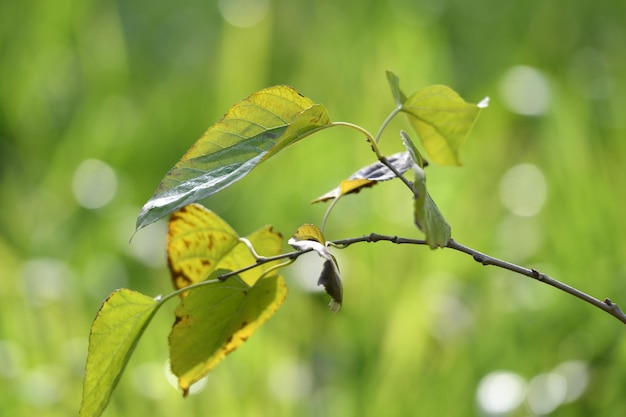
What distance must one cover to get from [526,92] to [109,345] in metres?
1.69

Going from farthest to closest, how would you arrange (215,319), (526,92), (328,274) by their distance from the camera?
(526,92), (215,319), (328,274)

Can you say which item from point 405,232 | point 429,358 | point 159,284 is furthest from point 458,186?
point 159,284

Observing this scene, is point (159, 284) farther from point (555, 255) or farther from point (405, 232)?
point (555, 255)

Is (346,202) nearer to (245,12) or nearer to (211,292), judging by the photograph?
(245,12)

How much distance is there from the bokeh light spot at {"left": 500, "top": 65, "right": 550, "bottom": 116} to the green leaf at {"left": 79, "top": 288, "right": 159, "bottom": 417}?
162 cm

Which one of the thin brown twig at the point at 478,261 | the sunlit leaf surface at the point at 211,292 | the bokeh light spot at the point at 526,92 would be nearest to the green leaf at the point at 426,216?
the thin brown twig at the point at 478,261

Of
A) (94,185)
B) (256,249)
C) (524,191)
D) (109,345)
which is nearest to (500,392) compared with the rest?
Answer: (524,191)

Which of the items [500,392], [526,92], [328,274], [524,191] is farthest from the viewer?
[526,92]

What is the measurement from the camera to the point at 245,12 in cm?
267

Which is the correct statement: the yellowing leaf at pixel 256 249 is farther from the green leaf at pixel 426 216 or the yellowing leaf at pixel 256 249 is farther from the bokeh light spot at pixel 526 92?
the bokeh light spot at pixel 526 92

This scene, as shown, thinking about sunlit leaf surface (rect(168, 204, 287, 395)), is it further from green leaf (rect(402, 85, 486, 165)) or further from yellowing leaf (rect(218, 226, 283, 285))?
green leaf (rect(402, 85, 486, 165))

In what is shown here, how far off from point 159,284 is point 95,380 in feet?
4.07

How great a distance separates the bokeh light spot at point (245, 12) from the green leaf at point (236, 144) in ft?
7.08

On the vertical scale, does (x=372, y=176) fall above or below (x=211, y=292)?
above
